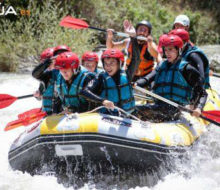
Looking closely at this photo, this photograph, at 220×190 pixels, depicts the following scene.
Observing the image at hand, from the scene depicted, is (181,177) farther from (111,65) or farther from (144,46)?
(144,46)

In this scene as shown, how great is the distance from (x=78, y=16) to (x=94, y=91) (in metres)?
8.09

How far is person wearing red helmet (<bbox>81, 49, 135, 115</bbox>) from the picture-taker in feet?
13.1

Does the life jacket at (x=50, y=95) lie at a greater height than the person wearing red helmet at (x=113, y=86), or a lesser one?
lesser

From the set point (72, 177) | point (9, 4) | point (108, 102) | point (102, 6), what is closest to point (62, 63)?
point (108, 102)

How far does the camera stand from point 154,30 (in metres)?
13.6

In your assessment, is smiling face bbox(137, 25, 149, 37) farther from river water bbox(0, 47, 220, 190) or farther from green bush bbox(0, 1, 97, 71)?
green bush bbox(0, 1, 97, 71)

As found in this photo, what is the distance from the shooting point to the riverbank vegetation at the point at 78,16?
368 inches

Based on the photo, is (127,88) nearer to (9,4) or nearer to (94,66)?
(94,66)

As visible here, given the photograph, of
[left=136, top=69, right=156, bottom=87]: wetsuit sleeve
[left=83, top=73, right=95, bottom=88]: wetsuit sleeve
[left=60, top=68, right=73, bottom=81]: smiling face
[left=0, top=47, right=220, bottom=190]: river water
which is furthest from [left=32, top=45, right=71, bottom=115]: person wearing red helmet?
[left=136, top=69, right=156, bottom=87]: wetsuit sleeve

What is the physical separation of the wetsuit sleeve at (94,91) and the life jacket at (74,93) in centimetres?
14

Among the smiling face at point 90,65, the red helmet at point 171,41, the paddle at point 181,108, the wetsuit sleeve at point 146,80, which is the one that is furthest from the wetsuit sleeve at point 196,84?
the smiling face at point 90,65

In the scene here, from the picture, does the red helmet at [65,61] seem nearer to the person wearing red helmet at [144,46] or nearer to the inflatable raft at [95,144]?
the inflatable raft at [95,144]

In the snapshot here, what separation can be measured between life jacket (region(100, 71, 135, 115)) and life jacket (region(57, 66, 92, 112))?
0.23m

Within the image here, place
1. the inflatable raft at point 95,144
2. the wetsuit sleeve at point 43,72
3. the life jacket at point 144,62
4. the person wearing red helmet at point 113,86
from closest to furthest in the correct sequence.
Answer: the inflatable raft at point 95,144
the person wearing red helmet at point 113,86
the wetsuit sleeve at point 43,72
the life jacket at point 144,62
